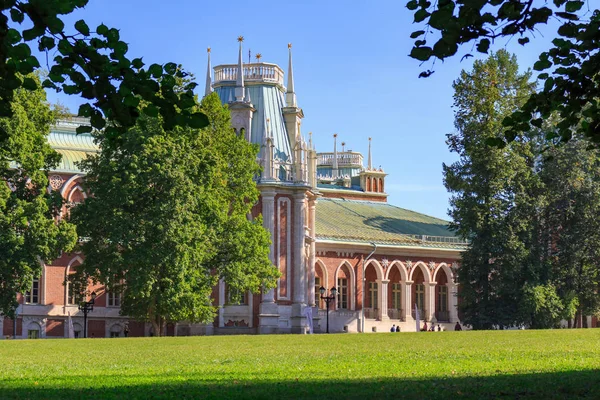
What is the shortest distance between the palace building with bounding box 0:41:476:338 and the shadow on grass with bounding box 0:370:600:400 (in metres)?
31.9

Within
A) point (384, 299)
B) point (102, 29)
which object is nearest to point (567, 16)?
point (102, 29)

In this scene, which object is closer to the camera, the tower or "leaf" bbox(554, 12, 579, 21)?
"leaf" bbox(554, 12, 579, 21)

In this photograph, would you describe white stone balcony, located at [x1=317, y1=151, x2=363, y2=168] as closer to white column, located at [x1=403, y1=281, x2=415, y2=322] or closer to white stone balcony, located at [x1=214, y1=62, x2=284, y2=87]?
white column, located at [x1=403, y1=281, x2=415, y2=322]

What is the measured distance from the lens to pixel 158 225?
39625 mm

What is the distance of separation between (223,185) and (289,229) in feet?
41.6

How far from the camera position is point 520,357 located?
21.8m

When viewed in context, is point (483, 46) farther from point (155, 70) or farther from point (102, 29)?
point (102, 29)

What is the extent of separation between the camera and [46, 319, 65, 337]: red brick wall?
5609cm

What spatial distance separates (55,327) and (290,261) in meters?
13.0

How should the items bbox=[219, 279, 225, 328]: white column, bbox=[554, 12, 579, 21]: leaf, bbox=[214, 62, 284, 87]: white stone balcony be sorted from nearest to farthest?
bbox=[554, 12, 579, 21]: leaf
bbox=[219, 279, 225, 328]: white column
bbox=[214, 62, 284, 87]: white stone balcony

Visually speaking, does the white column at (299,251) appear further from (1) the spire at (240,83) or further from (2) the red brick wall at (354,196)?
(2) the red brick wall at (354,196)

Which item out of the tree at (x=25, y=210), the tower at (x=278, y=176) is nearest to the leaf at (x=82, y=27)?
the tree at (x=25, y=210)

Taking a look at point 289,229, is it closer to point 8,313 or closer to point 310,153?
point 310,153

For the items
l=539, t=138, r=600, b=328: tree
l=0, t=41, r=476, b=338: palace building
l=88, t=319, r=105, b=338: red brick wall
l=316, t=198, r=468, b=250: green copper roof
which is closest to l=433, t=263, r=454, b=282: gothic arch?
l=0, t=41, r=476, b=338: palace building
